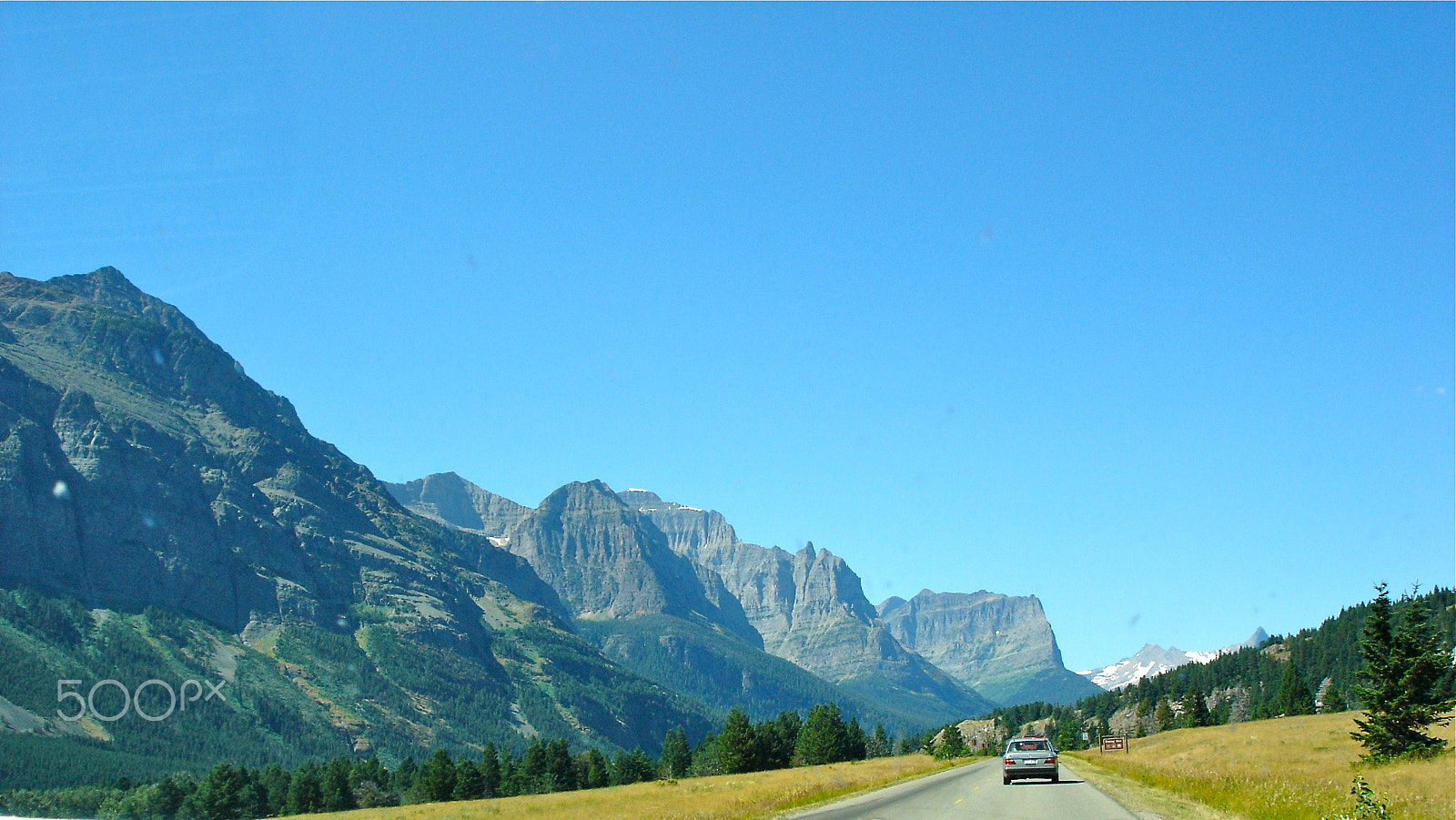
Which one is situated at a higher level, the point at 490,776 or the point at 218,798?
the point at 490,776

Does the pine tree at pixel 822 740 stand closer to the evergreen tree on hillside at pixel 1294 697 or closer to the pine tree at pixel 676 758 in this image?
the pine tree at pixel 676 758

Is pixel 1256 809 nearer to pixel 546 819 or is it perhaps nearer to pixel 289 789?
pixel 546 819

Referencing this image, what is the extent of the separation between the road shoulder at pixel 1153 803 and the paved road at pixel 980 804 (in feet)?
1.79

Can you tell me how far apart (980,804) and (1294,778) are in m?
14.1

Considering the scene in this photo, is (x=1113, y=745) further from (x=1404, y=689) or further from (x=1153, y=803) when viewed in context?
(x=1153, y=803)

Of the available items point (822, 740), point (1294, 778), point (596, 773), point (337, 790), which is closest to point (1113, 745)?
point (822, 740)

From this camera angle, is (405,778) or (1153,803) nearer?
(1153,803)

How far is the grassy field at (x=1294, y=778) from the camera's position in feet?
94.3

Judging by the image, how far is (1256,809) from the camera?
28750 millimetres

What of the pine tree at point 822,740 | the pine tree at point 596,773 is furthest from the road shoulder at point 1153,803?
the pine tree at point 596,773

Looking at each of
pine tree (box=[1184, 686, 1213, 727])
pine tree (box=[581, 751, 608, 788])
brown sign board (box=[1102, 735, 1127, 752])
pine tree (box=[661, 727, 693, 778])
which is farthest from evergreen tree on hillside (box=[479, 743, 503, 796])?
pine tree (box=[1184, 686, 1213, 727])

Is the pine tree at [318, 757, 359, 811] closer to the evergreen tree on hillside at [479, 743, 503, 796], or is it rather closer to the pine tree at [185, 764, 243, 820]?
the pine tree at [185, 764, 243, 820]

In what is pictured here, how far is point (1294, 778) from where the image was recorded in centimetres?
3997

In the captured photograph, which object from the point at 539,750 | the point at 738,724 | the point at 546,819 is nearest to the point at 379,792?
the point at 539,750
